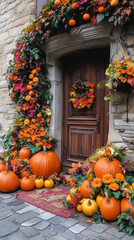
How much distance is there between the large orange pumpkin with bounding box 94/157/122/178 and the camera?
2.54 meters

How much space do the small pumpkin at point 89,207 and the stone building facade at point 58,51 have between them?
84 centimetres

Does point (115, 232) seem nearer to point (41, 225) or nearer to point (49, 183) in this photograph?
point (41, 225)

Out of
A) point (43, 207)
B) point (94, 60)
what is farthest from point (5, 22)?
point (43, 207)

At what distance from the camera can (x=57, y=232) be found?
2.09m

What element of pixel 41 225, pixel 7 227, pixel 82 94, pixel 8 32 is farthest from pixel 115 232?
pixel 8 32

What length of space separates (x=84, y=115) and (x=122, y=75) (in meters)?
1.32

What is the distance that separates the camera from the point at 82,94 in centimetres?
386

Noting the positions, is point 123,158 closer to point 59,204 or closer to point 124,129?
point 124,129

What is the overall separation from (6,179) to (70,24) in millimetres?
2613

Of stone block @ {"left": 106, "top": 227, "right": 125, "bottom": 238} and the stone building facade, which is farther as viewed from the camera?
the stone building facade

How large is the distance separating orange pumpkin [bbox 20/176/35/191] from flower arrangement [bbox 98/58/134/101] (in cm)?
191

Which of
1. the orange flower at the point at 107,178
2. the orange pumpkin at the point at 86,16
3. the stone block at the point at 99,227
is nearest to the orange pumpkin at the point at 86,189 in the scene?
the orange flower at the point at 107,178

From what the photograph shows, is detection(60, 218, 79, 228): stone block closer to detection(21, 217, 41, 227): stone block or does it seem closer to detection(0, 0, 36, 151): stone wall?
detection(21, 217, 41, 227): stone block

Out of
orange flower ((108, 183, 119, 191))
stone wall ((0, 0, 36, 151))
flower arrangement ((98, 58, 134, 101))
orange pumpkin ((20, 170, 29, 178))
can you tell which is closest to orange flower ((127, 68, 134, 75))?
flower arrangement ((98, 58, 134, 101))
